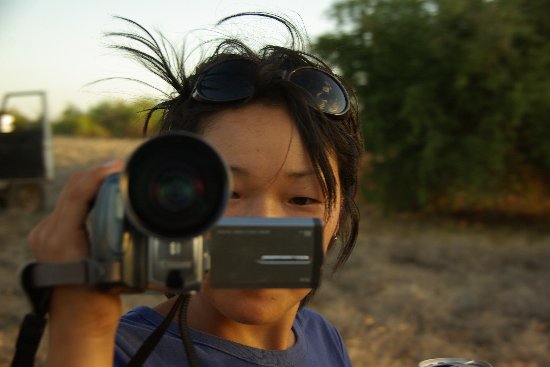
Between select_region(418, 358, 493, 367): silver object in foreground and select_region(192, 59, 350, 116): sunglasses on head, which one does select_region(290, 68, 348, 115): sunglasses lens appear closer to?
select_region(192, 59, 350, 116): sunglasses on head

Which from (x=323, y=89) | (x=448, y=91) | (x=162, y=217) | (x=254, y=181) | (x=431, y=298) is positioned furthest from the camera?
(x=448, y=91)

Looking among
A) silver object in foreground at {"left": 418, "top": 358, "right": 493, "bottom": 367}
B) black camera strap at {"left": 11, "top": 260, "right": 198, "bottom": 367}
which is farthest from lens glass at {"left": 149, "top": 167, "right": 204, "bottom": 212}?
silver object in foreground at {"left": 418, "top": 358, "right": 493, "bottom": 367}

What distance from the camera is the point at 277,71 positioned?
151 cm

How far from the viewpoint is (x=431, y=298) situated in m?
4.74

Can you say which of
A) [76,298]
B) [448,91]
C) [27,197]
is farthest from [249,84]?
[27,197]

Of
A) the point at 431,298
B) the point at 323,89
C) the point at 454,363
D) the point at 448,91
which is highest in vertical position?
the point at 448,91

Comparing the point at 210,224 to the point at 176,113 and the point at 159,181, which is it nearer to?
the point at 159,181

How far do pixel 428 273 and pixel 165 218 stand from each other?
194 inches

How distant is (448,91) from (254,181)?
7522 millimetres

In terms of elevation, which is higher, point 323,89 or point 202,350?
point 323,89

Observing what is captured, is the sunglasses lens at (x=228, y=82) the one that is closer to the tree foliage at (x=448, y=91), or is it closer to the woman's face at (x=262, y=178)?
the woman's face at (x=262, y=178)

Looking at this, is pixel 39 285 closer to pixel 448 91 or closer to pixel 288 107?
pixel 288 107

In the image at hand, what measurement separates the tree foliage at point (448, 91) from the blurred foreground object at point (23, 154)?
4.11m

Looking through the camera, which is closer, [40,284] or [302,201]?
[40,284]
